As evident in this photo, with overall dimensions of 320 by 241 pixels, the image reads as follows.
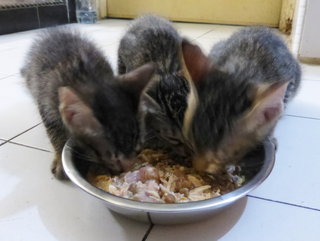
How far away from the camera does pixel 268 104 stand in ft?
3.32

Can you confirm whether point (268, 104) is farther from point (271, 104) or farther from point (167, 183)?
point (167, 183)

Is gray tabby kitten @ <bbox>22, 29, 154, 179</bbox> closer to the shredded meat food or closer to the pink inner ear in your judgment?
the shredded meat food

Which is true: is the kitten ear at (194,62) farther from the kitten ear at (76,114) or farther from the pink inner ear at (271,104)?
the kitten ear at (76,114)

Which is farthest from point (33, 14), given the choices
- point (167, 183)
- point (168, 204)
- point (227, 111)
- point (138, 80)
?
point (168, 204)

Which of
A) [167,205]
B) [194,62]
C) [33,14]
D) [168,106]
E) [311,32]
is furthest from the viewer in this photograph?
[33,14]

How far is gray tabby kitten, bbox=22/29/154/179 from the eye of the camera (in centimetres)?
Answer: 110

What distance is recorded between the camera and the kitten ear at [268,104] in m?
0.97

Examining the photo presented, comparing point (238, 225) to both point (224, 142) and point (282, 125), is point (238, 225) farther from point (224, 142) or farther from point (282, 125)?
point (282, 125)

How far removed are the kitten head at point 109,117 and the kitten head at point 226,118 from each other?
186 millimetres

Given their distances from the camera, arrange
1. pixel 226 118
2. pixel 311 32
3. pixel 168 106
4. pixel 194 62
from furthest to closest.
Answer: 1. pixel 311 32
2. pixel 168 106
3. pixel 194 62
4. pixel 226 118

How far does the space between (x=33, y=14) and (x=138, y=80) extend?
3341mm

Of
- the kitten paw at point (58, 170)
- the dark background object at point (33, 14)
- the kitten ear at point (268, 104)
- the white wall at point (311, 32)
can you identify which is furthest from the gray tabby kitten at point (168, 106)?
the dark background object at point (33, 14)

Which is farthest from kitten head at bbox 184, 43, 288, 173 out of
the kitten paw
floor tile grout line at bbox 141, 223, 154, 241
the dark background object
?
the dark background object

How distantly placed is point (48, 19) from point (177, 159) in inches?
136
